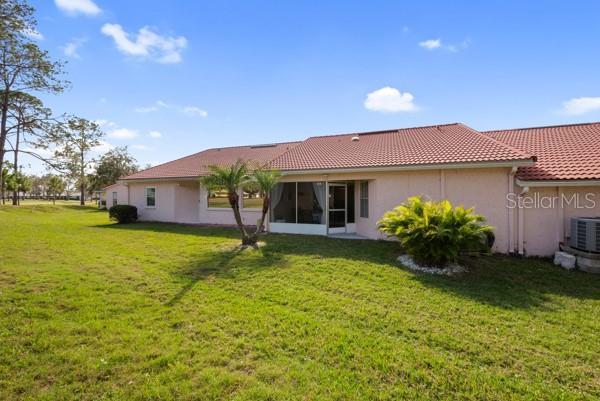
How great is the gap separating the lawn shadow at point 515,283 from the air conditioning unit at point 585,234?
2.69ft

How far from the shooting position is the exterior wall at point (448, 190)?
1020 centimetres

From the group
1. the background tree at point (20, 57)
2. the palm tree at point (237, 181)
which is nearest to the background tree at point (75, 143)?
the background tree at point (20, 57)

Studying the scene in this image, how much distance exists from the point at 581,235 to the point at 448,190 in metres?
3.72

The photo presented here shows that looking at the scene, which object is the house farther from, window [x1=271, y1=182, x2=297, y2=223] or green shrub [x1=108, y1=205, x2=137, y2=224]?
green shrub [x1=108, y1=205, x2=137, y2=224]

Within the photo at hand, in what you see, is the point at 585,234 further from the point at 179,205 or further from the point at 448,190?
the point at 179,205

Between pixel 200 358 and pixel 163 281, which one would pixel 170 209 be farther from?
pixel 200 358

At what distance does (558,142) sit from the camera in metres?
12.3

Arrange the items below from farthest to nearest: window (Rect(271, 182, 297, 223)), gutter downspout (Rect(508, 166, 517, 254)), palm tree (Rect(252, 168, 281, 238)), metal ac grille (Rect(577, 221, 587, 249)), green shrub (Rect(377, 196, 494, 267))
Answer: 1. window (Rect(271, 182, 297, 223))
2. palm tree (Rect(252, 168, 281, 238))
3. gutter downspout (Rect(508, 166, 517, 254))
4. metal ac grille (Rect(577, 221, 587, 249))
5. green shrub (Rect(377, 196, 494, 267))

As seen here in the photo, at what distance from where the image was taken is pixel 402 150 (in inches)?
521

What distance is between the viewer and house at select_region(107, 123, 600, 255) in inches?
383

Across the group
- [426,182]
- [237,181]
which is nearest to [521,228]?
[426,182]

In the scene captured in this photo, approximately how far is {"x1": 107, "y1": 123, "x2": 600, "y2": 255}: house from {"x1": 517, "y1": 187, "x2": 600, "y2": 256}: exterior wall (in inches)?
1.0

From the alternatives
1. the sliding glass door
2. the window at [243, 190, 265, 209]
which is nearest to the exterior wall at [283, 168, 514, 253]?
the sliding glass door

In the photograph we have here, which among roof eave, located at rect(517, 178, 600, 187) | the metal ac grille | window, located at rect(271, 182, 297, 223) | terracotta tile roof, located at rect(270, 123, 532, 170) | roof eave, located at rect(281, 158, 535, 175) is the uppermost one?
terracotta tile roof, located at rect(270, 123, 532, 170)
